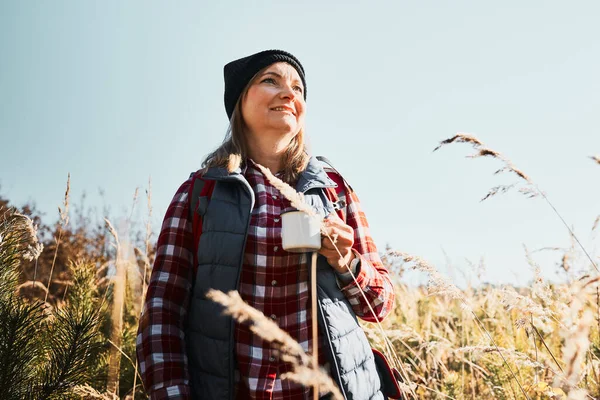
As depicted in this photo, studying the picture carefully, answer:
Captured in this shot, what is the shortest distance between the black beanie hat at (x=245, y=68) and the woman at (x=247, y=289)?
0.24 metres

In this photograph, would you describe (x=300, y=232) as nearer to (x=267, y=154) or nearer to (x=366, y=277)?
(x=366, y=277)

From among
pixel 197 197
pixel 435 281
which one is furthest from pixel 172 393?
pixel 435 281

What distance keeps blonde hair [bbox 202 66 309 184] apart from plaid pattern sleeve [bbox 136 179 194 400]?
0.27 metres

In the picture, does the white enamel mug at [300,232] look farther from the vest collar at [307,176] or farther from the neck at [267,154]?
the neck at [267,154]

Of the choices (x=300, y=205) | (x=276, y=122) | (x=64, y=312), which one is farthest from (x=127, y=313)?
(x=300, y=205)

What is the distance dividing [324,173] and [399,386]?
39.9 inches

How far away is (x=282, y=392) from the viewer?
70.0 inches

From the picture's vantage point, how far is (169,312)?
1.92 meters

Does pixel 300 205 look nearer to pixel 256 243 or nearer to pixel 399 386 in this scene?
pixel 256 243

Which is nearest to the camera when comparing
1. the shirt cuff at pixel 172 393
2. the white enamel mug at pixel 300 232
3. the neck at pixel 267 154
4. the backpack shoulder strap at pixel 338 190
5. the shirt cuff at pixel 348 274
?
the white enamel mug at pixel 300 232

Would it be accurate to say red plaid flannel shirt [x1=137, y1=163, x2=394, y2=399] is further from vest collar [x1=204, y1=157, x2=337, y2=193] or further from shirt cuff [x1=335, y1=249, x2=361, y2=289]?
vest collar [x1=204, y1=157, x2=337, y2=193]

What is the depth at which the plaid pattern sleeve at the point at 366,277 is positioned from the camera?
1.94 metres

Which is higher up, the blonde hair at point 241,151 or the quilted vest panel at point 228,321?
the blonde hair at point 241,151

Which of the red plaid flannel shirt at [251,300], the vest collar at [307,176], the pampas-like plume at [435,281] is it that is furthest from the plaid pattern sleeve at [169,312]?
the pampas-like plume at [435,281]
